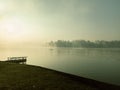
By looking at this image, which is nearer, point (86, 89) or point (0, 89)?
point (0, 89)

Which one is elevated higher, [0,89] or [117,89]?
[0,89]

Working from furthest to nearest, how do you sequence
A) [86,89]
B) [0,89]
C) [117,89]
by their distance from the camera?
[117,89] → [86,89] → [0,89]

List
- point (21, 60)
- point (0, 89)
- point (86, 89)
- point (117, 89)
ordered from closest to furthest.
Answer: point (0, 89) < point (86, 89) < point (117, 89) < point (21, 60)

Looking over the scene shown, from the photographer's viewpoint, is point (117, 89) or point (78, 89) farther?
point (117, 89)

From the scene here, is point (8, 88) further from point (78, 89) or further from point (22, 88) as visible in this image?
point (78, 89)

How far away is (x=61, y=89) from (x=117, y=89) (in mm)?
9378

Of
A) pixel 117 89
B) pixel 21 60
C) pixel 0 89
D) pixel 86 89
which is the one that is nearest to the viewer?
pixel 0 89

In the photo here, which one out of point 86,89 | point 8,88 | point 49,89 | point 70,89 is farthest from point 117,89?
point 8,88

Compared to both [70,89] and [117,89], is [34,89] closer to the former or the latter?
[70,89]

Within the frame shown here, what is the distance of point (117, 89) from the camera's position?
21.9 metres

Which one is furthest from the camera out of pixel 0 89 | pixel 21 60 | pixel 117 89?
pixel 21 60

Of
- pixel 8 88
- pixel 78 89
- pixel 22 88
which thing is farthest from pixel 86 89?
pixel 8 88

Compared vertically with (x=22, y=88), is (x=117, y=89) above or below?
below

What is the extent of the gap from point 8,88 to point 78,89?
764 centimetres
